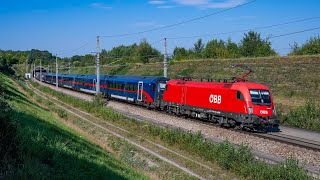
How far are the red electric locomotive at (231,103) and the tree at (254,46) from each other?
37357mm

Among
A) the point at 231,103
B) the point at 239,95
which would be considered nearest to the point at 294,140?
the point at 239,95

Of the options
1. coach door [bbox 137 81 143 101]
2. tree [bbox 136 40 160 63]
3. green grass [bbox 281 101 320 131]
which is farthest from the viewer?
tree [bbox 136 40 160 63]

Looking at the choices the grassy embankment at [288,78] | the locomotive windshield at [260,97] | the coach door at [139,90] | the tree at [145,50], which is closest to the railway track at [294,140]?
the locomotive windshield at [260,97]

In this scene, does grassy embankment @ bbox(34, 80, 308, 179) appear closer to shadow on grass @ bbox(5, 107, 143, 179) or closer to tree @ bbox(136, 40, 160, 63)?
shadow on grass @ bbox(5, 107, 143, 179)

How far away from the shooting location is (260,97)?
22.8 metres

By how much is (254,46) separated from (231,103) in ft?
160

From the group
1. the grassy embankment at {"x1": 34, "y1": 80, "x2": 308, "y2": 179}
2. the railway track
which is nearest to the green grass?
the railway track

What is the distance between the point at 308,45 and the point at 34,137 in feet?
160

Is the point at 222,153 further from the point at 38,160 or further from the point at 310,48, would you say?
the point at 310,48

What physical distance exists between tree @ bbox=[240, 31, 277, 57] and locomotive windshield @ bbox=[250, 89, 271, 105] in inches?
1626

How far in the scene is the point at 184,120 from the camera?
28.4m

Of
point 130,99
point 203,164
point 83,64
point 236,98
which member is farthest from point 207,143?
point 83,64

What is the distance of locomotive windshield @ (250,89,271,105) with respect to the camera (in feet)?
74.0

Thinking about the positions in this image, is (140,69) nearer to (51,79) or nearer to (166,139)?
(51,79)
